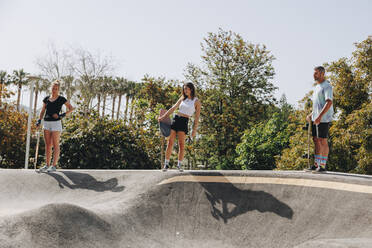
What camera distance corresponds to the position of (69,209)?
457 cm

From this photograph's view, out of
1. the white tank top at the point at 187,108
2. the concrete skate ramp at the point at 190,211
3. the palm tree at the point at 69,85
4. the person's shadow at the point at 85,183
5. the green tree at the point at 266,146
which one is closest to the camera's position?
the concrete skate ramp at the point at 190,211

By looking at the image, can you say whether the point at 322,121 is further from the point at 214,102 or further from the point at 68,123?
the point at 214,102

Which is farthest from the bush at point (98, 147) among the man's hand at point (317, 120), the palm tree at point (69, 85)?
the palm tree at point (69, 85)

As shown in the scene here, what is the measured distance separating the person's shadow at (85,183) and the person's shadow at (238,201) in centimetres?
192

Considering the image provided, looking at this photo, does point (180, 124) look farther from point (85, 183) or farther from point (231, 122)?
point (231, 122)

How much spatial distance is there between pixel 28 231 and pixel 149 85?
821 inches

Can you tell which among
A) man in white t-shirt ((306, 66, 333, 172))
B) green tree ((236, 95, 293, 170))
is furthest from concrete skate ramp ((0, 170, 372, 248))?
green tree ((236, 95, 293, 170))

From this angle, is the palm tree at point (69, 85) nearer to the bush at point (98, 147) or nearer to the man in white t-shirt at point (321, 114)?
the bush at point (98, 147)

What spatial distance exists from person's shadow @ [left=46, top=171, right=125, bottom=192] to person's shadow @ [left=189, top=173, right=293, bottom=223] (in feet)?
6.29

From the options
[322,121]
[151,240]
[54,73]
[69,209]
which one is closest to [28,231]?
[69,209]

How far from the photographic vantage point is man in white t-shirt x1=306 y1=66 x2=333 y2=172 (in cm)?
594

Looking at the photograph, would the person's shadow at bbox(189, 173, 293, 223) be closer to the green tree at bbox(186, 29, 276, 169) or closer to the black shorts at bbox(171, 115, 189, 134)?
the black shorts at bbox(171, 115, 189, 134)

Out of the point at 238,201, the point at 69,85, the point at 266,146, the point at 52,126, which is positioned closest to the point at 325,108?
the point at 238,201

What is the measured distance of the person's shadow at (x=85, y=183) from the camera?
6828mm
